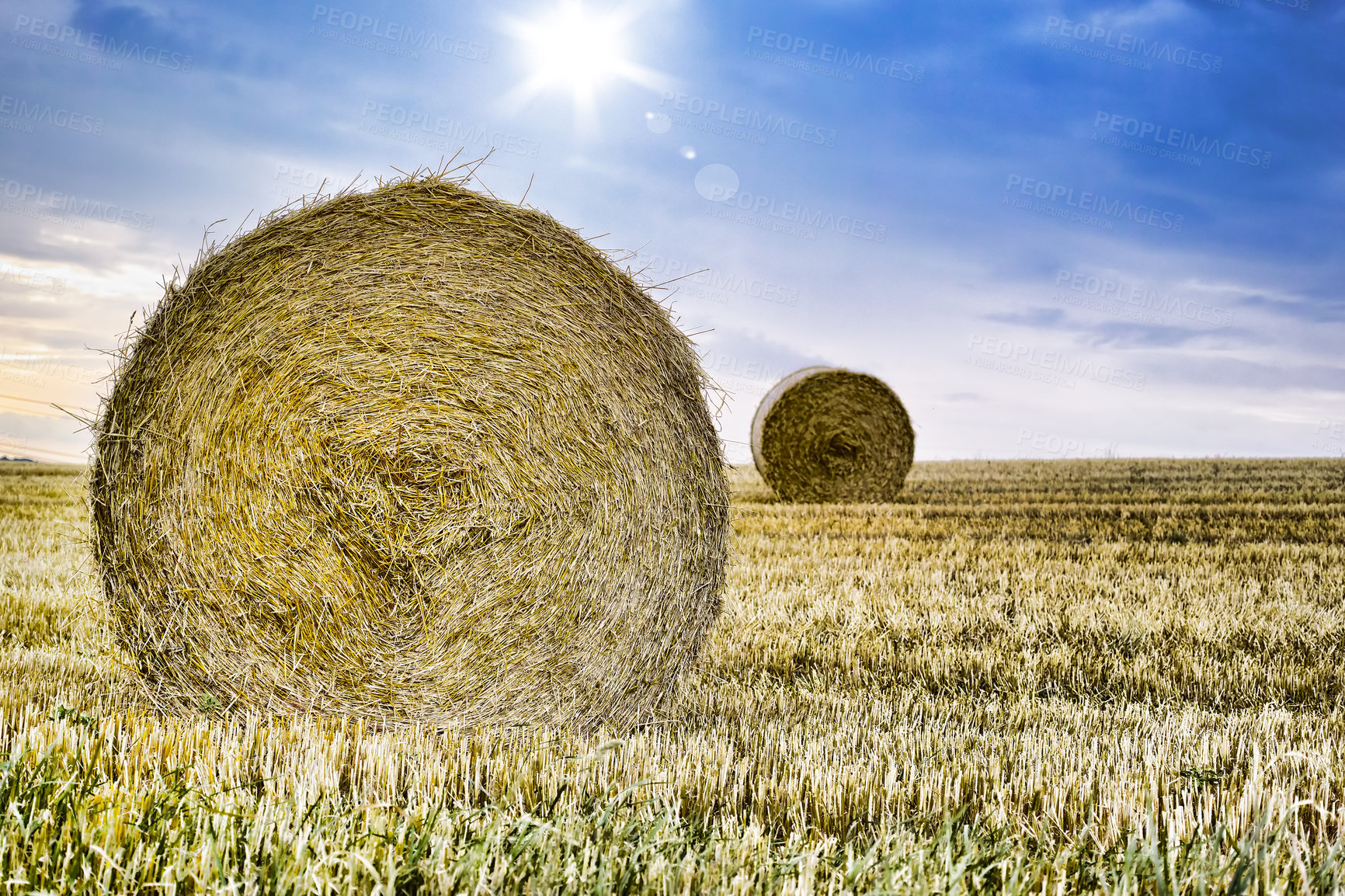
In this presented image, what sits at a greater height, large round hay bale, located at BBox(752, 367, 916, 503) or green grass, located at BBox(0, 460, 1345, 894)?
large round hay bale, located at BBox(752, 367, 916, 503)

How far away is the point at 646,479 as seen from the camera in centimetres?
421

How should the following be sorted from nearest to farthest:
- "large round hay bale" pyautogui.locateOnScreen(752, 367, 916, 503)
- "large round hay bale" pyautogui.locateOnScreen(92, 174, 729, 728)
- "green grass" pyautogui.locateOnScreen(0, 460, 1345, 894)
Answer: "green grass" pyautogui.locateOnScreen(0, 460, 1345, 894) → "large round hay bale" pyautogui.locateOnScreen(92, 174, 729, 728) → "large round hay bale" pyautogui.locateOnScreen(752, 367, 916, 503)

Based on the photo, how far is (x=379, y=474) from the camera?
3943mm

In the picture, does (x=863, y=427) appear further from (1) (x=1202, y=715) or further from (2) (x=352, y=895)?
(2) (x=352, y=895)

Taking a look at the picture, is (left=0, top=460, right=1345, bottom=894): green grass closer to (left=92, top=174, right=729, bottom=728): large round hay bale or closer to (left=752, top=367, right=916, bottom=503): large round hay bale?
(left=92, top=174, right=729, bottom=728): large round hay bale

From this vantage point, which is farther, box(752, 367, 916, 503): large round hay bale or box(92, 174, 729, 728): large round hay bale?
box(752, 367, 916, 503): large round hay bale

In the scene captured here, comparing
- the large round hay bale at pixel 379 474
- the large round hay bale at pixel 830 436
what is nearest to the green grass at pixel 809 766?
the large round hay bale at pixel 379 474

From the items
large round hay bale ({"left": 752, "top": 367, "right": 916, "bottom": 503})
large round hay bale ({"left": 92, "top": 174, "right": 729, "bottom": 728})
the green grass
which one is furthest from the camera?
large round hay bale ({"left": 752, "top": 367, "right": 916, "bottom": 503})

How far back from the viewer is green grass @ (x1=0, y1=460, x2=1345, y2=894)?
2.24 meters

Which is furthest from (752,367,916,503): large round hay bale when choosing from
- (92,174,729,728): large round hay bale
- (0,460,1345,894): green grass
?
(92,174,729,728): large round hay bale

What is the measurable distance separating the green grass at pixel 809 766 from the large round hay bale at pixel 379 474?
296mm

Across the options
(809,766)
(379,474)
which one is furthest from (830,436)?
(809,766)

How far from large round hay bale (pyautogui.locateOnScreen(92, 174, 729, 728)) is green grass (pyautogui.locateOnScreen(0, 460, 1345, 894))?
0.30 meters

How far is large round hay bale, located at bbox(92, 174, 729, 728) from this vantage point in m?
3.96
